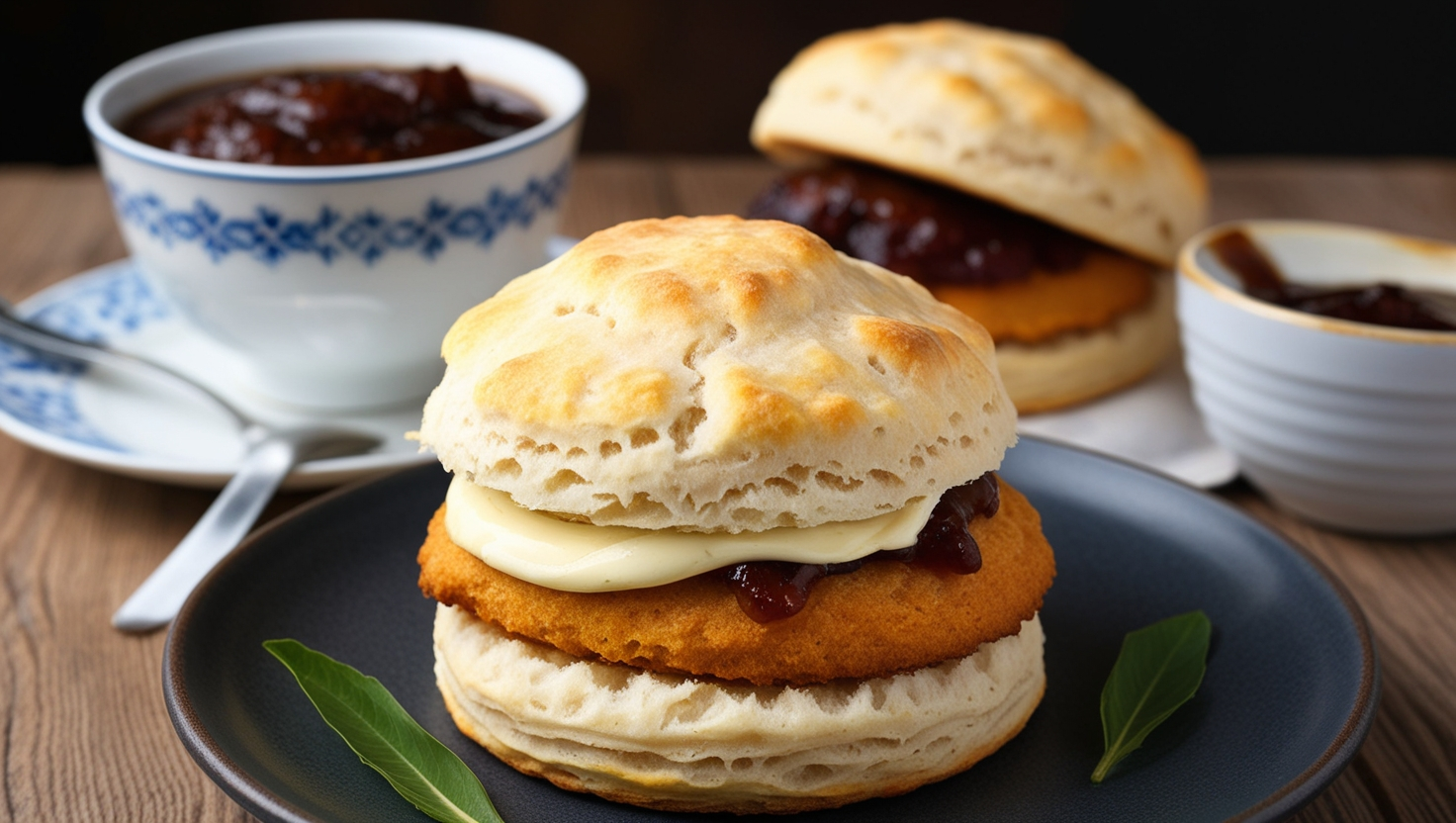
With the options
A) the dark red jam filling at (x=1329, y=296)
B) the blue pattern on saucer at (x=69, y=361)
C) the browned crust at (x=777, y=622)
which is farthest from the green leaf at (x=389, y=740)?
the dark red jam filling at (x=1329, y=296)

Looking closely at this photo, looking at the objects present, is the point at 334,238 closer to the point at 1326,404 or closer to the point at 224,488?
the point at 224,488

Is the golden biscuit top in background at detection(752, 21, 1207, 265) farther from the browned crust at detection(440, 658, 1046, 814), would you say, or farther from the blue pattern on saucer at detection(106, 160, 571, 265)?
the browned crust at detection(440, 658, 1046, 814)

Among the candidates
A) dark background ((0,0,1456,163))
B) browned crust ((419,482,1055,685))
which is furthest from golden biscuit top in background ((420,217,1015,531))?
dark background ((0,0,1456,163))

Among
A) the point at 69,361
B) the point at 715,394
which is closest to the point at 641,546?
the point at 715,394

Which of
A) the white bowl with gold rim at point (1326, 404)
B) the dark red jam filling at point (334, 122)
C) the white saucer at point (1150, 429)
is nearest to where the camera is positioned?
the white bowl with gold rim at point (1326, 404)

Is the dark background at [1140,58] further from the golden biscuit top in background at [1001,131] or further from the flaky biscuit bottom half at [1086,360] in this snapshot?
the flaky biscuit bottom half at [1086,360]

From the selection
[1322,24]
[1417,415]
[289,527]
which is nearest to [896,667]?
[289,527]
